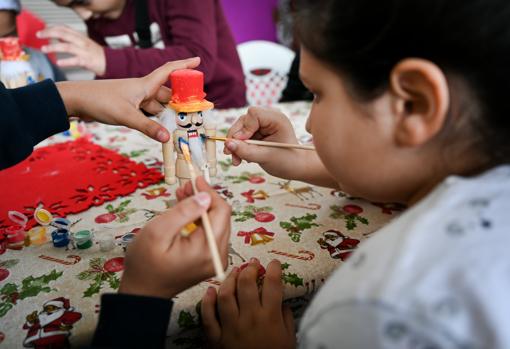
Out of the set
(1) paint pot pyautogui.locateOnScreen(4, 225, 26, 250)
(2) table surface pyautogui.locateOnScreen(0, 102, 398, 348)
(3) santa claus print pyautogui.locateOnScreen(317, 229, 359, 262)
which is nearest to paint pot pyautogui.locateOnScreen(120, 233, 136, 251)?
(2) table surface pyautogui.locateOnScreen(0, 102, 398, 348)

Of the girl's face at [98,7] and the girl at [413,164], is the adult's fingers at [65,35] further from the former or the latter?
the girl at [413,164]

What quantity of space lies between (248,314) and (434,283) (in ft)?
0.77

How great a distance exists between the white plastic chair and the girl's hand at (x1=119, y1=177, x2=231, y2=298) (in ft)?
4.02

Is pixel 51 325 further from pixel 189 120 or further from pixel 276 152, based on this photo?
pixel 276 152

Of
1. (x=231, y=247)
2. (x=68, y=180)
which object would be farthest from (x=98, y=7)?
(x=231, y=247)

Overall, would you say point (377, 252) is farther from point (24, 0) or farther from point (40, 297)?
point (24, 0)

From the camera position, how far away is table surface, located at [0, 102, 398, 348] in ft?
1.33

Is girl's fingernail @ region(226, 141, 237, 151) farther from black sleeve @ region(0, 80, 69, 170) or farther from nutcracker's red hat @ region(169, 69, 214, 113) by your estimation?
black sleeve @ region(0, 80, 69, 170)

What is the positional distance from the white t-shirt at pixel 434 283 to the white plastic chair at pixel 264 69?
131 centimetres

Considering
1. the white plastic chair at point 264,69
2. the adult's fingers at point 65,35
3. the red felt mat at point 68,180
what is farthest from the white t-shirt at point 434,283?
the white plastic chair at point 264,69

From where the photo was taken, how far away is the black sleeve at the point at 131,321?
36 centimetres

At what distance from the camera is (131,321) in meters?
0.37

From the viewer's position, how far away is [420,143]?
0.34m

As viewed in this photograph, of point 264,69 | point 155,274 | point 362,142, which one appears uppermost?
point 362,142
